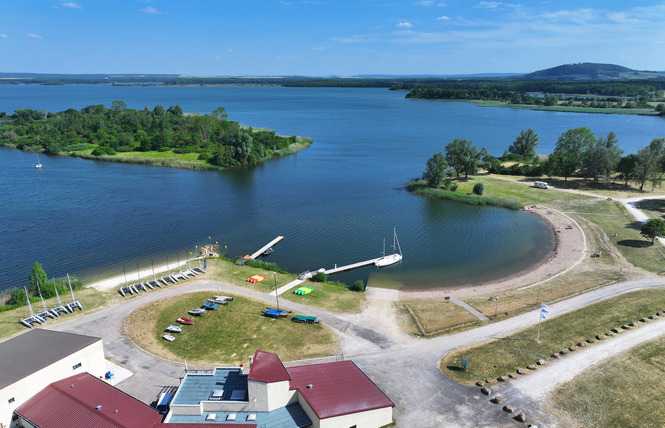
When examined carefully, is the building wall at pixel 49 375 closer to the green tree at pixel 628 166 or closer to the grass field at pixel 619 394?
the grass field at pixel 619 394

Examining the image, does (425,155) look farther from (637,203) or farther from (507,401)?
(507,401)

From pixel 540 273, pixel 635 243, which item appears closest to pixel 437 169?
pixel 635 243

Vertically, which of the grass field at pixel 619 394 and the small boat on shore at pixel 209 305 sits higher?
the grass field at pixel 619 394

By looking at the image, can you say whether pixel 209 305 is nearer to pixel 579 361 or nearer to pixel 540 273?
pixel 579 361

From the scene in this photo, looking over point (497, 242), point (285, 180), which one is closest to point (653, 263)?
point (497, 242)

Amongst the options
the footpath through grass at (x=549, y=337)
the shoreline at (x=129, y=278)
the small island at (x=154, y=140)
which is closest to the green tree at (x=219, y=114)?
the small island at (x=154, y=140)
